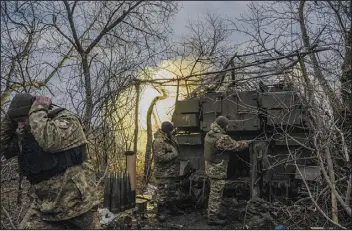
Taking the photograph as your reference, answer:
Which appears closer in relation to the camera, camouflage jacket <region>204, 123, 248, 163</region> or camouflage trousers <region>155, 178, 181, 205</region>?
camouflage jacket <region>204, 123, 248, 163</region>

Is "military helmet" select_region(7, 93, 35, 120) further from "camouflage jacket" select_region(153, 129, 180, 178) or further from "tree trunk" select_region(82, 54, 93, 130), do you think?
"camouflage jacket" select_region(153, 129, 180, 178)

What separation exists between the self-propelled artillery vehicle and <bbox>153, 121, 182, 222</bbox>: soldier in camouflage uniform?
1.40ft

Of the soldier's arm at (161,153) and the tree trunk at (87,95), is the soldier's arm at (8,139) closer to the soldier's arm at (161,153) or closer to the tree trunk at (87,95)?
the tree trunk at (87,95)

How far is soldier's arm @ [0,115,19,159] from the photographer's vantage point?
406 cm

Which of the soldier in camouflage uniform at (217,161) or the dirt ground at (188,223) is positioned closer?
the dirt ground at (188,223)

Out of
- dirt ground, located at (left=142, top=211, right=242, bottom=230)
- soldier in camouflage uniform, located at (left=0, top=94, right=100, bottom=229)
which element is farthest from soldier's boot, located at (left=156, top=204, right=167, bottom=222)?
soldier in camouflage uniform, located at (left=0, top=94, right=100, bottom=229)

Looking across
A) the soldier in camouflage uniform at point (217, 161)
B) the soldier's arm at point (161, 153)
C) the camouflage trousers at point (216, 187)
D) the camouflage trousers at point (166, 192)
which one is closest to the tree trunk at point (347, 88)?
the soldier in camouflage uniform at point (217, 161)

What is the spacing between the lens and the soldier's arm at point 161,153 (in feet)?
28.0

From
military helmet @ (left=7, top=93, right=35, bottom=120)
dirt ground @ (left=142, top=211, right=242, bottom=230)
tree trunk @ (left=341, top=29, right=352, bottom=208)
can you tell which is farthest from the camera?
dirt ground @ (left=142, top=211, right=242, bottom=230)

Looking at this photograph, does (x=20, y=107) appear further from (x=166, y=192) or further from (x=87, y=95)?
(x=166, y=192)

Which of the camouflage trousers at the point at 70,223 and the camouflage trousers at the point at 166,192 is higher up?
the camouflage trousers at the point at 70,223

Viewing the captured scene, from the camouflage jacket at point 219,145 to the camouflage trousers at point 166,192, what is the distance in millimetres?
1268

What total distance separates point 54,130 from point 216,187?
4542mm

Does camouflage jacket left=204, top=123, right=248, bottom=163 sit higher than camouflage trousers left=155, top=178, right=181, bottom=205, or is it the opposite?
camouflage jacket left=204, top=123, right=248, bottom=163
